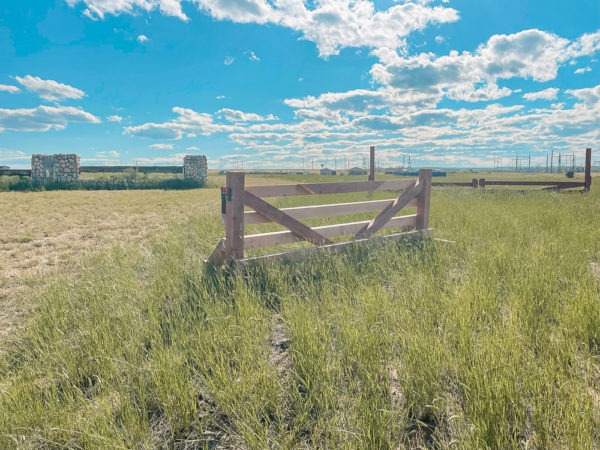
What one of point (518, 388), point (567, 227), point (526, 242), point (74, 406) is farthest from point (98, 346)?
point (567, 227)

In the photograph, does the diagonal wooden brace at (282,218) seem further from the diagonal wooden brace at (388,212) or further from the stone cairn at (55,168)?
the stone cairn at (55,168)

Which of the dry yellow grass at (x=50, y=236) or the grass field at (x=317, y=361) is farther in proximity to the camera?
the dry yellow grass at (x=50, y=236)

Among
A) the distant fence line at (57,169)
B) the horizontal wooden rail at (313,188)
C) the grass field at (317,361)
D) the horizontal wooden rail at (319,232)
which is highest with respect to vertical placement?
the distant fence line at (57,169)

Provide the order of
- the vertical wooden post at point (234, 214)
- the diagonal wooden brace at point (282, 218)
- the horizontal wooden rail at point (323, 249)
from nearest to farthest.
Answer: the vertical wooden post at point (234, 214)
the diagonal wooden brace at point (282, 218)
the horizontal wooden rail at point (323, 249)

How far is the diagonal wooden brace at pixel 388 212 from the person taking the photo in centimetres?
591

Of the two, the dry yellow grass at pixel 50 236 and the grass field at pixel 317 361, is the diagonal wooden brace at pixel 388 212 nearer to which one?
the grass field at pixel 317 361

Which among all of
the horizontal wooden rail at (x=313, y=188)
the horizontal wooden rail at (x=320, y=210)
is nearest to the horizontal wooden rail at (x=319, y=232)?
the horizontal wooden rail at (x=320, y=210)

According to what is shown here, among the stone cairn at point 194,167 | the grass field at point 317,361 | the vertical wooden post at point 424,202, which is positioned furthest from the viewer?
the stone cairn at point 194,167

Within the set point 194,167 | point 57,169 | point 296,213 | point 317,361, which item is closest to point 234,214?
point 296,213

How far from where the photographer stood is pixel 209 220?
33.4 feet

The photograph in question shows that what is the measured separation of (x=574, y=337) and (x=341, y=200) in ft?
40.8

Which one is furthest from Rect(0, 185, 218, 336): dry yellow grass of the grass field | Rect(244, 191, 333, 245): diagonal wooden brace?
Rect(244, 191, 333, 245): diagonal wooden brace

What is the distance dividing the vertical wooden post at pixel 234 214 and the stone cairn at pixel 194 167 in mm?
29930

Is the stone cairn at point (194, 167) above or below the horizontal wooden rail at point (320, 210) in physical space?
above
